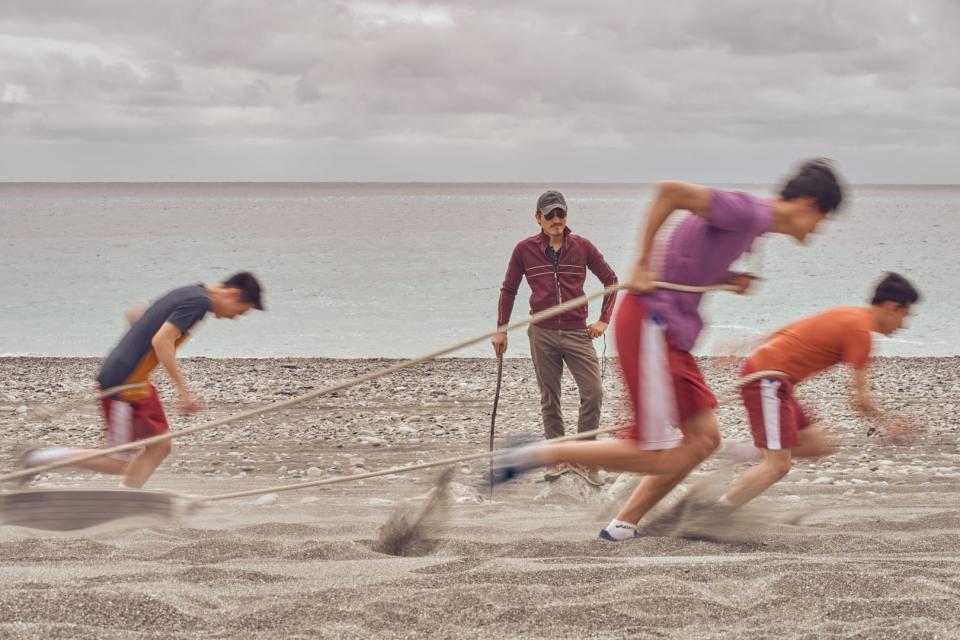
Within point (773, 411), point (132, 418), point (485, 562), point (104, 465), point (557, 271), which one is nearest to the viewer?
point (485, 562)

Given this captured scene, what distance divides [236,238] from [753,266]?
2444 inches

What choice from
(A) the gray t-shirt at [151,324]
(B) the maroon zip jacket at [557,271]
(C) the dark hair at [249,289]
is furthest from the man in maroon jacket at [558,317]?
(A) the gray t-shirt at [151,324]

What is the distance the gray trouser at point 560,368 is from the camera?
24.6 feet

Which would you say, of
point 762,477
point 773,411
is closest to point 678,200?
point 773,411

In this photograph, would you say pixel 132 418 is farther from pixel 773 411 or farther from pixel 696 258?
pixel 773 411

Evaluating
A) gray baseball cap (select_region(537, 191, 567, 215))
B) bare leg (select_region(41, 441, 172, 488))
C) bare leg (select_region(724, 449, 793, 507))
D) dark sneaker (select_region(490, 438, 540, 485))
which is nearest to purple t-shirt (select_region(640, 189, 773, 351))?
dark sneaker (select_region(490, 438, 540, 485))

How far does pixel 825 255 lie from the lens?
49688 millimetres

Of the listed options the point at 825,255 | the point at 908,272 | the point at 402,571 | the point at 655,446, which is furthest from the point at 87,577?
the point at 825,255

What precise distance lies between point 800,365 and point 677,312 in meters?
1.39

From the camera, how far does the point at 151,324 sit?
563cm

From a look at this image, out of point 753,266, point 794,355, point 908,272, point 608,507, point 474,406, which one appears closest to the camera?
point 753,266

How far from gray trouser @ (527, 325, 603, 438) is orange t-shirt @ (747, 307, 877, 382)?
205 cm

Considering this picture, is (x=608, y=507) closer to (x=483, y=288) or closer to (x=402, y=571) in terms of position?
(x=402, y=571)

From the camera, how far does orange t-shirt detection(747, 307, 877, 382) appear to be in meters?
5.39
